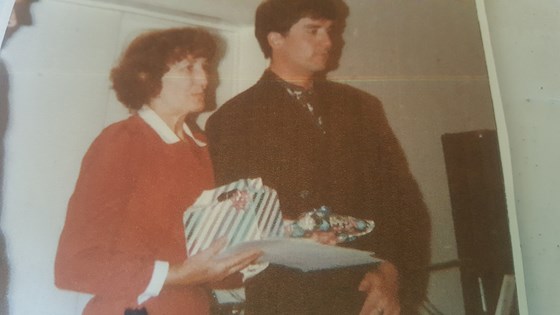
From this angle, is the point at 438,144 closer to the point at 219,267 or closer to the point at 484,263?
the point at 484,263

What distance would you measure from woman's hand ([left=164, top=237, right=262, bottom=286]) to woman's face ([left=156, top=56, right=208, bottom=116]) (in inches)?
6.3

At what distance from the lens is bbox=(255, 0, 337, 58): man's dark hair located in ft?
2.28

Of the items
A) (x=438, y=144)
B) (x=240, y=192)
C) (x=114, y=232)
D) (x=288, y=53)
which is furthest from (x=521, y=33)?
(x=114, y=232)

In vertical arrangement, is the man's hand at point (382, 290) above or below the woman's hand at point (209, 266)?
below

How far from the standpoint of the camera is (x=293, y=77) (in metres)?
0.68

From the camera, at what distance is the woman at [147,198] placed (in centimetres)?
58

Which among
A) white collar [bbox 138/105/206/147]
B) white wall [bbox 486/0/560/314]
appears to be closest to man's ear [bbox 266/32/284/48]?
white collar [bbox 138/105/206/147]

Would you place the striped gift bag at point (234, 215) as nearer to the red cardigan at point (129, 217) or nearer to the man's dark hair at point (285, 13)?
the red cardigan at point (129, 217)

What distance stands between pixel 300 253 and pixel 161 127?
211 mm

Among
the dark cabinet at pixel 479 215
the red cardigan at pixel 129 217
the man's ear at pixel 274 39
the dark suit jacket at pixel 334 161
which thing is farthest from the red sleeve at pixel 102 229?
the dark cabinet at pixel 479 215

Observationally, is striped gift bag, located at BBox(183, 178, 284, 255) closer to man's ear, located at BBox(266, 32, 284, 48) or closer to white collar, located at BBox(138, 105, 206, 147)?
white collar, located at BBox(138, 105, 206, 147)

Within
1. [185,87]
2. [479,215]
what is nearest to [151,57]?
[185,87]

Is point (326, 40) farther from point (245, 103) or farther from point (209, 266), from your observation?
point (209, 266)

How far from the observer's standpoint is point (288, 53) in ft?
2.26
